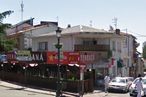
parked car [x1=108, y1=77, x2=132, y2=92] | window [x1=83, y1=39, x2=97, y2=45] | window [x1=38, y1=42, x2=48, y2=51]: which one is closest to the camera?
parked car [x1=108, y1=77, x2=132, y2=92]

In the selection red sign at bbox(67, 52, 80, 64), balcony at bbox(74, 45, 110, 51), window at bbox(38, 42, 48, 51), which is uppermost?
window at bbox(38, 42, 48, 51)

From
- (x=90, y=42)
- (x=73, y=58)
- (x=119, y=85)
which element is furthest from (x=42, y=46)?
(x=119, y=85)

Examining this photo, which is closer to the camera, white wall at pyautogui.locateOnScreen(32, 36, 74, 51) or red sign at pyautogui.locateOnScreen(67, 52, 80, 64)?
red sign at pyautogui.locateOnScreen(67, 52, 80, 64)

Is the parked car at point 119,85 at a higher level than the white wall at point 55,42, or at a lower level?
lower

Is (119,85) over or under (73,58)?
under

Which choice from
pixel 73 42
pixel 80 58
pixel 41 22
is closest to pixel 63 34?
pixel 73 42

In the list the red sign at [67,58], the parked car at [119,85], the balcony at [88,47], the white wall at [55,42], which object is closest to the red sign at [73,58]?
the red sign at [67,58]

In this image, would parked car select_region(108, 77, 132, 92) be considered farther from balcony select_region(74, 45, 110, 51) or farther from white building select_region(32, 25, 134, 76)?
balcony select_region(74, 45, 110, 51)

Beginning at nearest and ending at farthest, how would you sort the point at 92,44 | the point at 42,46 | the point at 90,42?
1. the point at 92,44
2. the point at 90,42
3. the point at 42,46

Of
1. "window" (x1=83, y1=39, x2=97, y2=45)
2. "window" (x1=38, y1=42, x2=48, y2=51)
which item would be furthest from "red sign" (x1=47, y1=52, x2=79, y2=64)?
"window" (x1=38, y1=42, x2=48, y2=51)

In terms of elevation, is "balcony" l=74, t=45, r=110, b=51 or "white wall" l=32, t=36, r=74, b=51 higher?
"white wall" l=32, t=36, r=74, b=51

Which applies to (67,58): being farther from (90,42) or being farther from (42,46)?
(42,46)

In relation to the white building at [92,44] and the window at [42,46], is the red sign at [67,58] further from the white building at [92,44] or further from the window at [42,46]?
the window at [42,46]

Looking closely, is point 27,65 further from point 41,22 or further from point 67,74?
point 41,22
